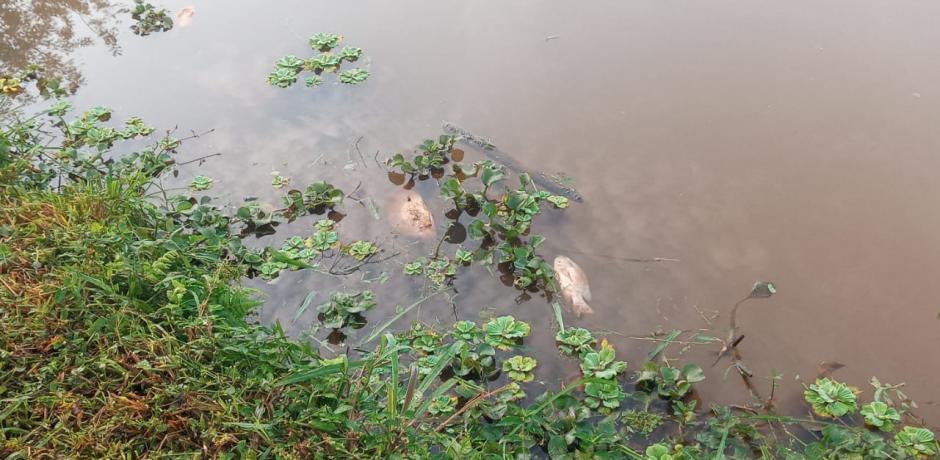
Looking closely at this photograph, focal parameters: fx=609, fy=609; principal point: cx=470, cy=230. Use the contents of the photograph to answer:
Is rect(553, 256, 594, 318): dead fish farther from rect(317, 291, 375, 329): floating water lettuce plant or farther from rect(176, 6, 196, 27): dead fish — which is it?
rect(176, 6, 196, 27): dead fish

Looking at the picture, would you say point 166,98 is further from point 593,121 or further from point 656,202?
point 656,202

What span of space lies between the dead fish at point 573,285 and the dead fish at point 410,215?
2.49 ft

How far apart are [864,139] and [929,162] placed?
347mm

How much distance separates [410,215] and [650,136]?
5.25 ft

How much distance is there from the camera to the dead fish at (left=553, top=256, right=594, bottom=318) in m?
3.03

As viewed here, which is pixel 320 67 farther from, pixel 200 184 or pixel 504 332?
pixel 504 332

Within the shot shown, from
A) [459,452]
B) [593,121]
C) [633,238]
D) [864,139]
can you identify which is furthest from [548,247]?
[864,139]

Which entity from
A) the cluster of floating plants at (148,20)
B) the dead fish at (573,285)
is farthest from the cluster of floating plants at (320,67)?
the dead fish at (573,285)

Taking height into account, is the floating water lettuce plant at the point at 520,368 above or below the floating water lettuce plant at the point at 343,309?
below

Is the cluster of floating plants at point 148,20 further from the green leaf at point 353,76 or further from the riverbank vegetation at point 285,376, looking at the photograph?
the riverbank vegetation at point 285,376

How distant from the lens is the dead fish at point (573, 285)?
119 inches

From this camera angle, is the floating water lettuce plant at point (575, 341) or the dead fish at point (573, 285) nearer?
the floating water lettuce plant at point (575, 341)

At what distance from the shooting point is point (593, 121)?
13.1 feet

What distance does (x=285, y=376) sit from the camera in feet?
7.43
